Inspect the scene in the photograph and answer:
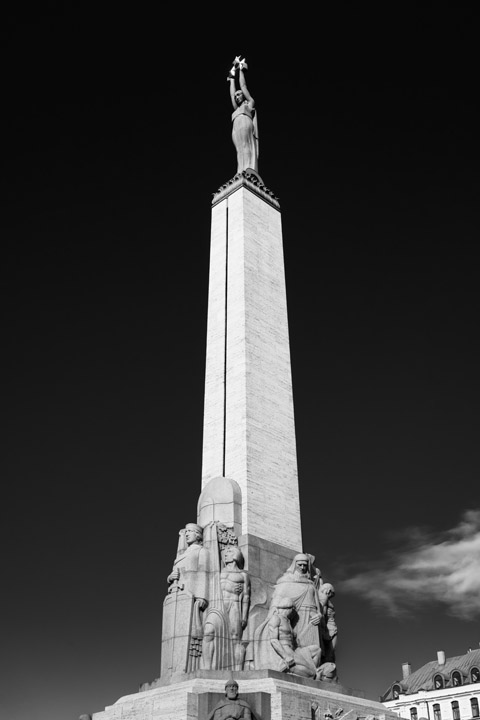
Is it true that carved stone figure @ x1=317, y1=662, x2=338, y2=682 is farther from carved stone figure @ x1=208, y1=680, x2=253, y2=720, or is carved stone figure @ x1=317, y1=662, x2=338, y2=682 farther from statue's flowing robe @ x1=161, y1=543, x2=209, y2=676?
carved stone figure @ x1=208, y1=680, x2=253, y2=720

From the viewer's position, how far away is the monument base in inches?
500

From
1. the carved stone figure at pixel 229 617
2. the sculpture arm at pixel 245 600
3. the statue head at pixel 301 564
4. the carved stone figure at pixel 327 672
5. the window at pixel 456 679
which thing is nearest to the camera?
the carved stone figure at pixel 229 617

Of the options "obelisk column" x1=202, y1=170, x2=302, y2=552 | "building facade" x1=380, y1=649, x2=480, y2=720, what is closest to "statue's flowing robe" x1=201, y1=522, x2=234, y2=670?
"obelisk column" x1=202, y1=170, x2=302, y2=552

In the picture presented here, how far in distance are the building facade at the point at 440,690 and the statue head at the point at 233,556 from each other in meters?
37.9

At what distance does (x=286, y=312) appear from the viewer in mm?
22938

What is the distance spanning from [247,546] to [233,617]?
2048mm

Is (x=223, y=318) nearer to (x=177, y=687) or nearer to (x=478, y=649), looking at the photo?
(x=177, y=687)

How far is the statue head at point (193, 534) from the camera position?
16.6m

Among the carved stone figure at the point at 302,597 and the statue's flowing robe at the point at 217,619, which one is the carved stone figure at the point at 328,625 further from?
the statue's flowing robe at the point at 217,619

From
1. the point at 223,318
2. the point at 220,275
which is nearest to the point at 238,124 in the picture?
the point at 220,275

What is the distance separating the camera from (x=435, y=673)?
52.8m

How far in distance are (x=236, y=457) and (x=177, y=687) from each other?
6692mm

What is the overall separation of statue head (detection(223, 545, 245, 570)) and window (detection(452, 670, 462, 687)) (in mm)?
40673

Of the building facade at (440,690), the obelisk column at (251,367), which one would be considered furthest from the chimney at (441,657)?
the obelisk column at (251,367)
